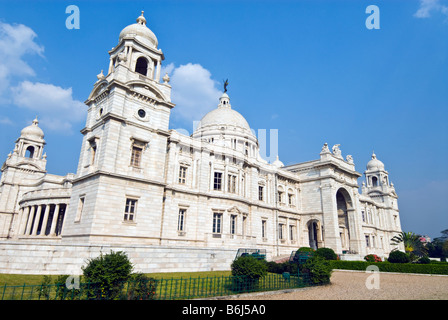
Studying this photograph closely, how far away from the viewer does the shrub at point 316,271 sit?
1608 centimetres

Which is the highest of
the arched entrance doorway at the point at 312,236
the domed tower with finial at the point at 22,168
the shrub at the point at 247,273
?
the domed tower with finial at the point at 22,168

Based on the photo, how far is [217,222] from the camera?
30.3 m

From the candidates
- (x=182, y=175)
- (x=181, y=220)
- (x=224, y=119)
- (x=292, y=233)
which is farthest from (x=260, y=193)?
(x=224, y=119)

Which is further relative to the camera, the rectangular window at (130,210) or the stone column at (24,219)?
the stone column at (24,219)

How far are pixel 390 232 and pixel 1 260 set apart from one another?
6891 cm

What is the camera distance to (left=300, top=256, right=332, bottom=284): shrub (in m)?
16.1

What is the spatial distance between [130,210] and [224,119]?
103 ft

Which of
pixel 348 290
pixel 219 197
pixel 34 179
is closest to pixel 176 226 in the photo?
pixel 219 197

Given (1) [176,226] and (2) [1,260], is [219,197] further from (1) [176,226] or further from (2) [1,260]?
(2) [1,260]

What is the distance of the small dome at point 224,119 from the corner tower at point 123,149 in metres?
23.3

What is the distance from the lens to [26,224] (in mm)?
37438

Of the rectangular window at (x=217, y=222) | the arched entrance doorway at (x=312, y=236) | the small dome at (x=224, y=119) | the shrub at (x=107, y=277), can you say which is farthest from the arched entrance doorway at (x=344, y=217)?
the shrub at (x=107, y=277)

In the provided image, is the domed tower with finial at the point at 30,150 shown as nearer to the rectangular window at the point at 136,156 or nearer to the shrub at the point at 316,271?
the rectangular window at the point at 136,156

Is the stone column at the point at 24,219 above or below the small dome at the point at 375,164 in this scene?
below
